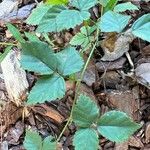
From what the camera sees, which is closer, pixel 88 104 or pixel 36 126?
pixel 88 104

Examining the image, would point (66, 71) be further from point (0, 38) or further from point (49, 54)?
point (0, 38)

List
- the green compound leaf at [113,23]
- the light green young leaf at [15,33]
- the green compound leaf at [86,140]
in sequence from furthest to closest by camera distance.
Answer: the light green young leaf at [15,33], the green compound leaf at [113,23], the green compound leaf at [86,140]

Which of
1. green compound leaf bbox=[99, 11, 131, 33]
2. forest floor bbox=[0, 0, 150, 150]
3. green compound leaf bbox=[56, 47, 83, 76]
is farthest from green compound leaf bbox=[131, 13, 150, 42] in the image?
forest floor bbox=[0, 0, 150, 150]

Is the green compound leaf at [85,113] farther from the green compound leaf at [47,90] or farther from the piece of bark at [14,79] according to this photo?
A: the piece of bark at [14,79]

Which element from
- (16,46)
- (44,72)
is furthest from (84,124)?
(16,46)

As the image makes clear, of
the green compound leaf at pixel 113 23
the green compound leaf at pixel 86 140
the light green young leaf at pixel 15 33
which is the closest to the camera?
the green compound leaf at pixel 86 140

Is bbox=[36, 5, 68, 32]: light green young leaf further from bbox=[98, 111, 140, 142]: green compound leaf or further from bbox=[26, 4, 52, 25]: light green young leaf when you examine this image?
bbox=[98, 111, 140, 142]: green compound leaf

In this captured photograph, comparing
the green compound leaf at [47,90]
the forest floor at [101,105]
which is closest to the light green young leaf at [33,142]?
the green compound leaf at [47,90]

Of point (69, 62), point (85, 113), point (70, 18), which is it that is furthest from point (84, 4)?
point (85, 113)
